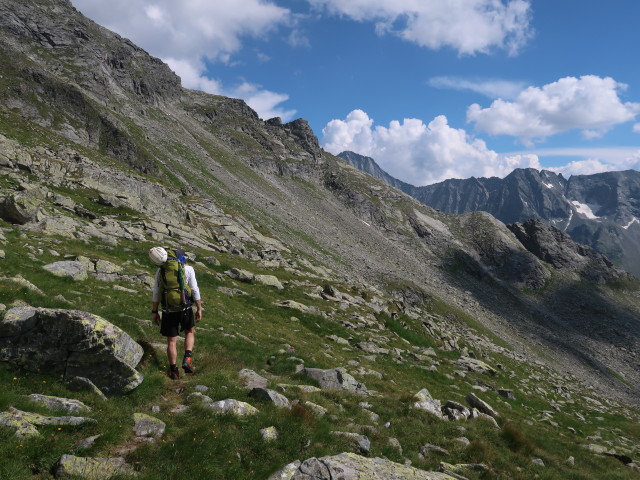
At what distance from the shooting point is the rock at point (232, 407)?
10.3 meters

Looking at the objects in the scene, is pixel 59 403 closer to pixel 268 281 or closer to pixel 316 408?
pixel 316 408

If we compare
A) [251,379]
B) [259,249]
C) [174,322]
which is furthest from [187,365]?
[259,249]

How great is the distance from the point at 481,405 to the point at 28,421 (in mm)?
17997

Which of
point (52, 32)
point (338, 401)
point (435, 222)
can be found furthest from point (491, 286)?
point (52, 32)

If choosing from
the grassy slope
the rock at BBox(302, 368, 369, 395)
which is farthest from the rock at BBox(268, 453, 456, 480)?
the rock at BBox(302, 368, 369, 395)

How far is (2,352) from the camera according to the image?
9609mm

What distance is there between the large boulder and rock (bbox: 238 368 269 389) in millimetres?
4361

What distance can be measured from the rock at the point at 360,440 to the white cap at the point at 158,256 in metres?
7.42

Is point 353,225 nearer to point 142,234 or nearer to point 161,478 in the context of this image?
point 142,234

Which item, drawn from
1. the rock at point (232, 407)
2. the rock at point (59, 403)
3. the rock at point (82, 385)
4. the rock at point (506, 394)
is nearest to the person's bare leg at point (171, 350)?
the rock at point (232, 407)

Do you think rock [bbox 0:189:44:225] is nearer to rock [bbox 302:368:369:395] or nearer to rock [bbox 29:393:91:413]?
rock [bbox 29:393:91:413]

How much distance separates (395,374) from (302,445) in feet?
50.3

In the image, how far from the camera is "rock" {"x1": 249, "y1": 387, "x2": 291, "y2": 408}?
11.6 m

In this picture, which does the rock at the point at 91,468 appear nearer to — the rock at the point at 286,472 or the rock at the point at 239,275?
the rock at the point at 286,472
